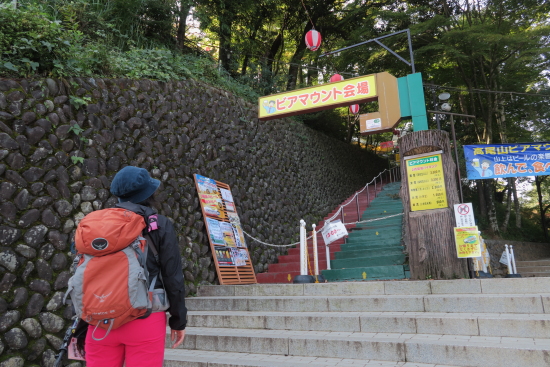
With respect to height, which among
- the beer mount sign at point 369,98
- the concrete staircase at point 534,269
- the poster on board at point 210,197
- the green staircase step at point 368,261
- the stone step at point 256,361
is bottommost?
the concrete staircase at point 534,269

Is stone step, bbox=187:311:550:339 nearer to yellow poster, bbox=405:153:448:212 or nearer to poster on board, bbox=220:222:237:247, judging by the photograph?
yellow poster, bbox=405:153:448:212

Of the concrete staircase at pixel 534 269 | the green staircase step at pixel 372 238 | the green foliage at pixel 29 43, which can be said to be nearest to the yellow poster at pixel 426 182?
the green staircase step at pixel 372 238

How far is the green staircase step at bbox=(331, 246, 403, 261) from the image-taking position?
8133mm

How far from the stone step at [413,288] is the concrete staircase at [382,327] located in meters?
0.01

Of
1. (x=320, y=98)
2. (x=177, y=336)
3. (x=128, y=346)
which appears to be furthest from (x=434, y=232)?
(x=128, y=346)

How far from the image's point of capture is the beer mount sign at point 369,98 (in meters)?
6.68

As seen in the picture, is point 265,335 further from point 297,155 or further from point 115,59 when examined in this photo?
point 297,155

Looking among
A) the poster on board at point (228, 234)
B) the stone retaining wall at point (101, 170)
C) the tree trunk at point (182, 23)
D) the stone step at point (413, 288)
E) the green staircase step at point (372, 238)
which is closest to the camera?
the stone retaining wall at point (101, 170)

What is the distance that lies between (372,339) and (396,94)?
448 cm

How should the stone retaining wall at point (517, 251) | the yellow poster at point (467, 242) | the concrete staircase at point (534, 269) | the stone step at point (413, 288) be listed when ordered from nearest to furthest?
the stone step at point (413, 288)
the yellow poster at point (467, 242)
the concrete staircase at point (534, 269)
the stone retaining wall at point (517, 251)

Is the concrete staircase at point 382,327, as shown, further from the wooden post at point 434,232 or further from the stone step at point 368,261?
the stone step at point 368,261

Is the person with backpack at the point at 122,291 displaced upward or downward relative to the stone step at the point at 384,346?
upward

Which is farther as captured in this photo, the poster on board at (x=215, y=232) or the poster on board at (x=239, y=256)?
the poster on board at (x=239, y=256)

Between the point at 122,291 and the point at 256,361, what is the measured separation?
96.3 inches
